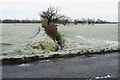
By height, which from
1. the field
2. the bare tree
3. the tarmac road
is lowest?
the tarmac road

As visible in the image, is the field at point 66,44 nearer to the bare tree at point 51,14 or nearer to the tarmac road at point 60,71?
the tarmac road at point 60,71

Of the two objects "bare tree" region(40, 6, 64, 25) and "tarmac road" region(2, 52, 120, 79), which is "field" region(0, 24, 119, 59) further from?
"bare tree" region(40, 6, 64, 25)

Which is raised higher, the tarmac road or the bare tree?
the bare tree

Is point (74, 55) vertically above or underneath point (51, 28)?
underneath

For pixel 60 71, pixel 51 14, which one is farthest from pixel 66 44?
pixel 51 14

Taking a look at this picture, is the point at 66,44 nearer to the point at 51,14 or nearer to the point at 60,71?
the point at 60,71

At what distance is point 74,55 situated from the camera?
605 centimetres

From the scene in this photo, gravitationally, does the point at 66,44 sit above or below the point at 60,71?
above

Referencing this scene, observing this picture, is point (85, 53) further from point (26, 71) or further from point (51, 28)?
point (51, 28)

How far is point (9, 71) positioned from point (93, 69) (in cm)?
309

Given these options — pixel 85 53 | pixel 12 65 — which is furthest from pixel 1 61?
pixel 85 53

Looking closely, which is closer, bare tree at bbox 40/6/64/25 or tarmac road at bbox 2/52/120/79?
tarmac road at bbox 2/52/120/79

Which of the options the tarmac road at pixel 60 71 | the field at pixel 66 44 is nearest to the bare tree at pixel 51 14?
the field at pixel 66 44

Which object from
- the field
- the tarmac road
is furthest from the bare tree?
the tarmac road
